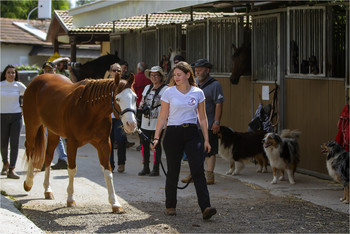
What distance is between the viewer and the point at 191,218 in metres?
7.14

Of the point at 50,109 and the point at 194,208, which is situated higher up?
the point at 50,109

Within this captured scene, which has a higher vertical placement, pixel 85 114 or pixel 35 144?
pixel 85 114

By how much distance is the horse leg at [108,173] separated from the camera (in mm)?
7305

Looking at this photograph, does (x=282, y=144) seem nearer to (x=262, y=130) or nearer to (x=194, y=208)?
(x=262, y=130)

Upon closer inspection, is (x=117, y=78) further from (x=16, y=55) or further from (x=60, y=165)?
(x=16, y=55)

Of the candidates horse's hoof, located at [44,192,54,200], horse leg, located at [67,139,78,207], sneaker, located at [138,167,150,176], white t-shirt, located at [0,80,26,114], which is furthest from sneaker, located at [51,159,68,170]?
horse leg, located at [67,139,78,207]

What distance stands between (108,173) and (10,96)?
11.9ft

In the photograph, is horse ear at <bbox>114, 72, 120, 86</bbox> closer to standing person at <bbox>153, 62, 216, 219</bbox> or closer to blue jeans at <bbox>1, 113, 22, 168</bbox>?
standing person at <bbox>153, 62, 216, 219</bbox>

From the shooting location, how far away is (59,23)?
76.1 feet

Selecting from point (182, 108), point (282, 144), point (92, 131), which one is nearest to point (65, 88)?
point (92, 131)

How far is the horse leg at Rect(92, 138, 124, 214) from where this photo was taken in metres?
7.30

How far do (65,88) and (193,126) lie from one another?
7.28ft

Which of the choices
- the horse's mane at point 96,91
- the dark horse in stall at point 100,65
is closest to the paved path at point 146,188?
the horse's mane at point 96,91

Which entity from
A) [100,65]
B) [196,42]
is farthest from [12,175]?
[100,65]
